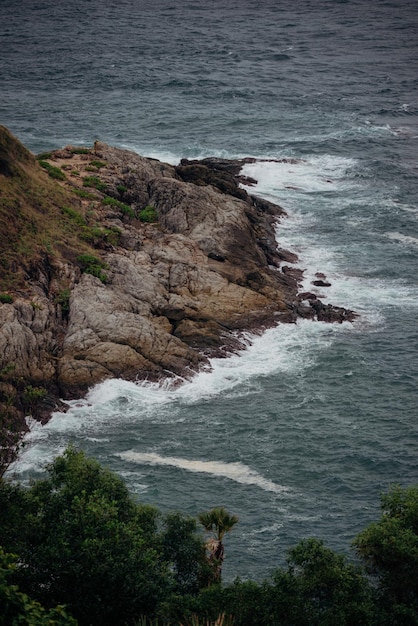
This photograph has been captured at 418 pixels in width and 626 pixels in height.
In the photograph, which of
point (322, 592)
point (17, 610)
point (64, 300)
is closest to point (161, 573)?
point (322, 592)

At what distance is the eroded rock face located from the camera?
60.8 m

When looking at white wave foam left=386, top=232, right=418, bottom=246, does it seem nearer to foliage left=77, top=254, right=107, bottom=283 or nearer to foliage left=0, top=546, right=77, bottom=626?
→ foliage left=77, top=254, right=107, bottom=283

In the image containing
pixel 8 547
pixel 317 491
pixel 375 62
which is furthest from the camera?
pixel 375 62

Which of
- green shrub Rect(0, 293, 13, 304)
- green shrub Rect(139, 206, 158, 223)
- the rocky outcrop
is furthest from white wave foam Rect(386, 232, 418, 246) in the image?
green shrub Rect(0, 293, 13, 304)

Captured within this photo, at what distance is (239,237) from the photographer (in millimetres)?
77062

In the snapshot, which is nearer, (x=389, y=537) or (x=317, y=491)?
(x=389, y=537)

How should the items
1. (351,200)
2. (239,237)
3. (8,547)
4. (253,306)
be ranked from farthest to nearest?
(351,200) → (239,237) → (253,306) → (8,547)

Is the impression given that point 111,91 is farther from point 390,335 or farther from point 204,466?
point 204,466

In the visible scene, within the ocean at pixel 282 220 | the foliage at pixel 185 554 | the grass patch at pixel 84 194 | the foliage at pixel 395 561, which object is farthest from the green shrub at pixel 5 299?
the foliage at pixel 395 561

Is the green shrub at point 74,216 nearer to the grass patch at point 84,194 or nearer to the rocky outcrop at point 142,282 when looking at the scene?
the rocky outcrop at point 142,282

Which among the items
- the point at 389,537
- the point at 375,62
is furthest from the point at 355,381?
the point at 375,62

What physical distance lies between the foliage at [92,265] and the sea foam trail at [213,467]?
1677 centimetres

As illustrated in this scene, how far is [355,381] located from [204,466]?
14974mm

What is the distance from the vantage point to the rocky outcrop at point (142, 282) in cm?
6097
